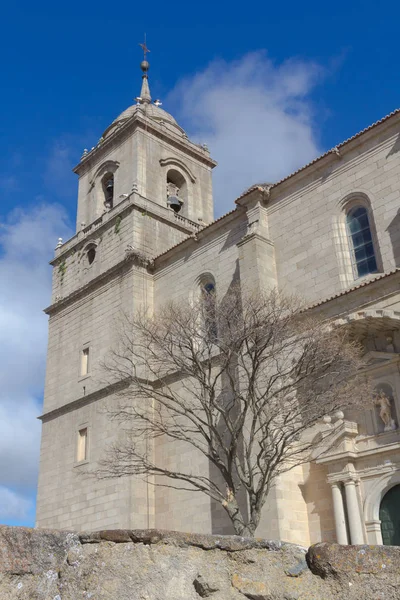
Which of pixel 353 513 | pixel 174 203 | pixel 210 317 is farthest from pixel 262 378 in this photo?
pixel 174 203

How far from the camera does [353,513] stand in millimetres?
14883

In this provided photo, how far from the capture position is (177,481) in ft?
66.7

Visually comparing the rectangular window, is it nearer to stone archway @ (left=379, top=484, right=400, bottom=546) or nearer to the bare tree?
the bare tree

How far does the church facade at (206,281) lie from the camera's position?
1561 cm

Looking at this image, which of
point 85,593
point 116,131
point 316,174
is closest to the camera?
point 85,593

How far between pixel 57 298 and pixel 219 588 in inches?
1008

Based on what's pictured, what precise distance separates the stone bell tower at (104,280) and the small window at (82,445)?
0.12 ft

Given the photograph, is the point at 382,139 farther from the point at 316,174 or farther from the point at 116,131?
the point at 116,131

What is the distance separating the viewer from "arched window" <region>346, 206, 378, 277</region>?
1814cm

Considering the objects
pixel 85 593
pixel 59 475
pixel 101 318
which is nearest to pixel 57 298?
pixel 101 318

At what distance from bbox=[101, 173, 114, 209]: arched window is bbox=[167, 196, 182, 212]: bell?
9.97 feet

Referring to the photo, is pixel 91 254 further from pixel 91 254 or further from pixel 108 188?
pixel 108 188

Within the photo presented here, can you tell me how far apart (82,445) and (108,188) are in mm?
13249

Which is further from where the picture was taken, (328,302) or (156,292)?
(156,292)
